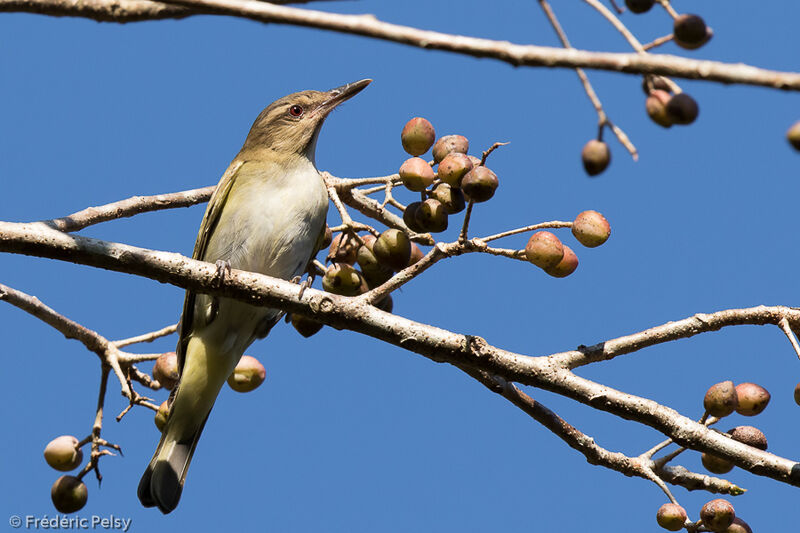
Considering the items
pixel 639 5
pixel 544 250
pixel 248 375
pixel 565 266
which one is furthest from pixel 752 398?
pixel 248 375

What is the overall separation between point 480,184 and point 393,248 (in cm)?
73

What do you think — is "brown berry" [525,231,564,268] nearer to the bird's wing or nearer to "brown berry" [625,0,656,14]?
"brown berry" [625,0,656,14]

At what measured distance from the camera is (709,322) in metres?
3.33

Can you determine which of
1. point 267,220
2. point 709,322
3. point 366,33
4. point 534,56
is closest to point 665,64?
point 534,56

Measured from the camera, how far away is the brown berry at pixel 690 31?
2.14 meters

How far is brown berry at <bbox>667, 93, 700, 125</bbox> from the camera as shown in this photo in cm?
215

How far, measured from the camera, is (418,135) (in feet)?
12.9

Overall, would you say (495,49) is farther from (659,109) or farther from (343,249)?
(343,249)

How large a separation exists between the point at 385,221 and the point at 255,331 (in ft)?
3.98

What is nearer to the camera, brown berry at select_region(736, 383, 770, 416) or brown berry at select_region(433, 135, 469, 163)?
brown berry at select_region(736, 383, 770, 416)

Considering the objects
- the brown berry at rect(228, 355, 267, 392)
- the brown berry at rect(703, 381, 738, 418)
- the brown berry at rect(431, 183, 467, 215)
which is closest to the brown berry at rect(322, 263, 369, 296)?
the brown berry at rect(431, 183, 467, 215)

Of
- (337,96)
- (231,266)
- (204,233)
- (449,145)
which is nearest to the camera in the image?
(449,145)

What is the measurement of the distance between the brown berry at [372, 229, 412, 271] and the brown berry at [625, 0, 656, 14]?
163 cm

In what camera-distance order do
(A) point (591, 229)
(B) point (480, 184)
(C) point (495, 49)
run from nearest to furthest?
(C) point (495, 49) → (B) point (480, 184) → (A) point (591, 229)
